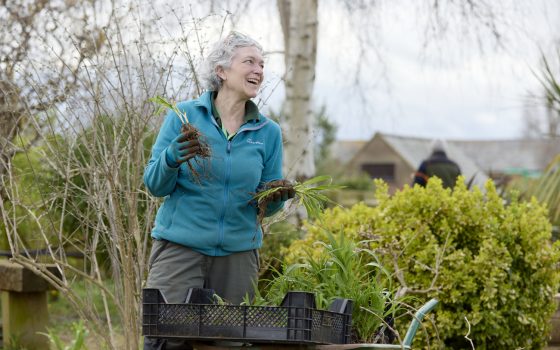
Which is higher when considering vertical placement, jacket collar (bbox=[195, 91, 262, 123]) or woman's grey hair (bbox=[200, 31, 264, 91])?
woman's grey hair (bbox=[200, 31, 264, 91])

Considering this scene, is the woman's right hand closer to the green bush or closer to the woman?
the woman

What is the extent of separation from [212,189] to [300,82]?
5647 mm

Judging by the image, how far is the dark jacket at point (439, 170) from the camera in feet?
31.4

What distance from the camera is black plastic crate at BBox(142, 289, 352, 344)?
3.08 metres

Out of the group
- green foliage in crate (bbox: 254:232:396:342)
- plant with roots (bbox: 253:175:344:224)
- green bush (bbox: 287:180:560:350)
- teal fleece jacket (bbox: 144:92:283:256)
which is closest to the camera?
green foliage in crate (bbox: 254:232:396:342)

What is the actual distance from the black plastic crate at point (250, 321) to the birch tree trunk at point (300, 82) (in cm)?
572

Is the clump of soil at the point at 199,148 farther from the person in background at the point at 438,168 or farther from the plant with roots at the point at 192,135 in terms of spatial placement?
the person in background at the point at 438,168

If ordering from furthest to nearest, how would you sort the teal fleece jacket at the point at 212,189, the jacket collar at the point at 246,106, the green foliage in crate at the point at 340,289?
the jacket collar at the point at 246,106 → the teal fleece jacket at the point at 212,189 → the green foliage in crate at the point at 340,289

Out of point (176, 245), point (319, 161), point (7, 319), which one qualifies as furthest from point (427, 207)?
point (319, 161)

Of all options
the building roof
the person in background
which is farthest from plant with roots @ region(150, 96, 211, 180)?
the building roof

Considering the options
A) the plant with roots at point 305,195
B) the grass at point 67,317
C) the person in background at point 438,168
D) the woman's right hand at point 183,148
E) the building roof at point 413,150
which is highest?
the building roof at point 413,150

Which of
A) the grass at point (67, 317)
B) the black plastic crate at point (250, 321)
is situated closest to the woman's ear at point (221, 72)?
the black plastic crate at point (250, 321)

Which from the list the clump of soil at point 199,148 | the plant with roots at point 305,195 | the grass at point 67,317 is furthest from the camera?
the grass at point 67,317

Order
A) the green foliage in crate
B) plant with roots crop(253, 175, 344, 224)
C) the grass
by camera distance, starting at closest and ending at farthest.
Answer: the green foliage in crate
plant with roots crop(253, 175, 344, 224)
the grass
